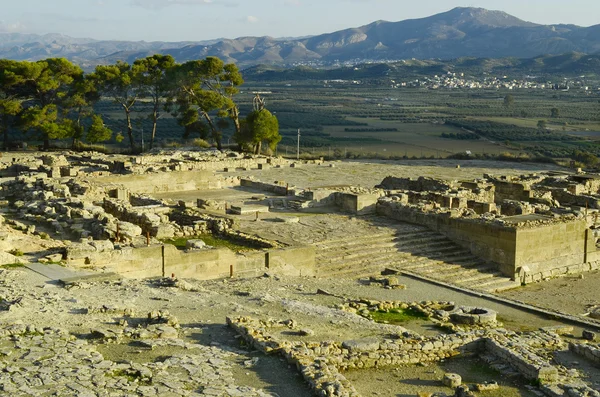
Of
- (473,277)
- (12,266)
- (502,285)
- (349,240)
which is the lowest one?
(502,285)

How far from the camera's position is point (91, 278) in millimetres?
14875

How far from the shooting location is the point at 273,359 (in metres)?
11.3

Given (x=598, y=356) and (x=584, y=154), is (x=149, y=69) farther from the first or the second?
(x=598, y=356)

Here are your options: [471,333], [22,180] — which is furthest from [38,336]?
[22,180]

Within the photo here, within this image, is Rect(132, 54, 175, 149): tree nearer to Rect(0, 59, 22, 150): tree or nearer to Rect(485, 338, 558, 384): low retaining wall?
Rect(0, 59, 22, 150): tree

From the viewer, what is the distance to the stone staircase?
65.1ft

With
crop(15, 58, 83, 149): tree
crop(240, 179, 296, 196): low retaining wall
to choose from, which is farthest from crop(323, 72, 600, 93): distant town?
crop(240, 179, 296, 196): low retaining wall

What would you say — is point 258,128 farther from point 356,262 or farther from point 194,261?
point 194,261

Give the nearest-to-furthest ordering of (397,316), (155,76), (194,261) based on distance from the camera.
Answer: (397,316), (194,261), (155,76)

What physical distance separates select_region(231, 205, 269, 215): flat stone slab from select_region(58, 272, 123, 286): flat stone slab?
9282 mm

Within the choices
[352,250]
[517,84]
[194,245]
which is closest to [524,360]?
[194,245]

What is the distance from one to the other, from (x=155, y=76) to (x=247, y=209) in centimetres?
2630

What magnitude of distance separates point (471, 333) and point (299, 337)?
2.82m

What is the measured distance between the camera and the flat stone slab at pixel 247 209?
81.3ft
